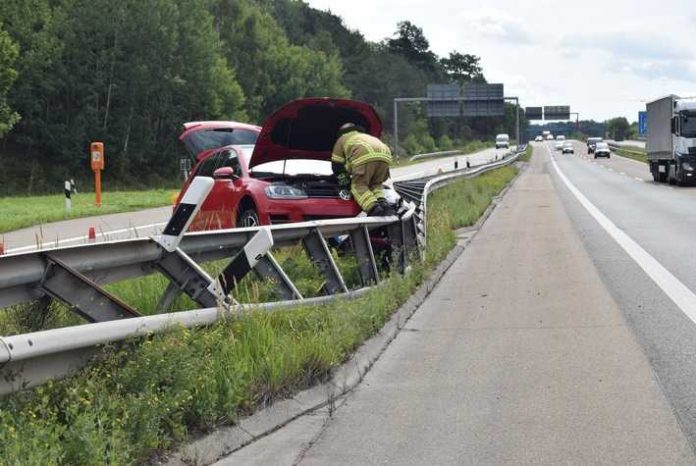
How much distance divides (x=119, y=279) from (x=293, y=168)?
18.8 feet

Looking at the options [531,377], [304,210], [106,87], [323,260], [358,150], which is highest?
[106,87]

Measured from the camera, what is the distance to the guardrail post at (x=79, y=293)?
195 inches

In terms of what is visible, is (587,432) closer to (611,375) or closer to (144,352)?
(611,375)

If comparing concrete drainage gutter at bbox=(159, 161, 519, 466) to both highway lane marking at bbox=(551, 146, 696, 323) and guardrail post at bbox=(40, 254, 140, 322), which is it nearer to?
guardrail post at bbox=(40, 254, 140, 322)

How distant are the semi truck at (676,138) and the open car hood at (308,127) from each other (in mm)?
24451

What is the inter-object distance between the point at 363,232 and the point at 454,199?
14.2 meters

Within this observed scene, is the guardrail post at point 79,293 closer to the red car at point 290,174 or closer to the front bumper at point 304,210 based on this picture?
the red car at point 290,174

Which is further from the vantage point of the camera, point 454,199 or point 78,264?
point 454,199

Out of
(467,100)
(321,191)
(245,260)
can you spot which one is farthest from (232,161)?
(467,100)

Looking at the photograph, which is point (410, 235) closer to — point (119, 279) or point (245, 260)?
point (245, 260)

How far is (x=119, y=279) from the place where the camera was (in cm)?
566

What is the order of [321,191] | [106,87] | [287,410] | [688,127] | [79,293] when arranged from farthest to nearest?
[106,87]
[688,127]
[321,191]
[287,410]
[79,293]

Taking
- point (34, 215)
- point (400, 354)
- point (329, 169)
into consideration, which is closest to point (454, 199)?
point (34, 215)

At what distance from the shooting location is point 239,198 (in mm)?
11281
